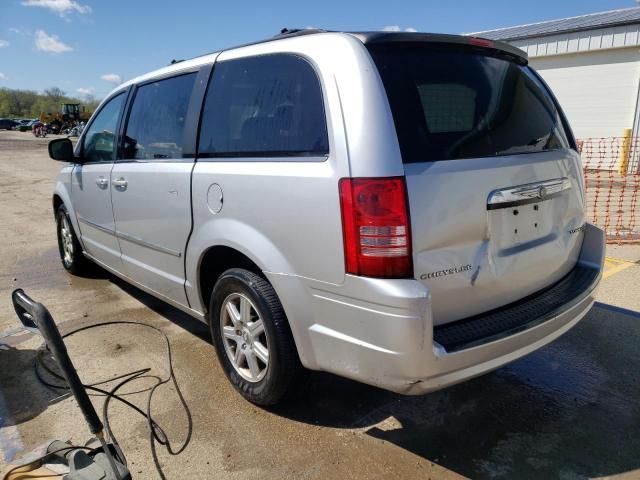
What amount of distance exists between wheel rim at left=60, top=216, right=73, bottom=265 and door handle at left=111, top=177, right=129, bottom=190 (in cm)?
167

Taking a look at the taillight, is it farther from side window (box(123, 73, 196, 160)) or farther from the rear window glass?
side window (box(123, 73, 196, 160))

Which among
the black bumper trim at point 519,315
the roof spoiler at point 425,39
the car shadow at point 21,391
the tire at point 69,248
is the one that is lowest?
the car shadow at point 21,391

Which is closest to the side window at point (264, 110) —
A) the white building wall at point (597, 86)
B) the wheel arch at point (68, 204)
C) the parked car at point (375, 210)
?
the parked car at point (375, 210)

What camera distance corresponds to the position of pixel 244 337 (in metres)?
2.89

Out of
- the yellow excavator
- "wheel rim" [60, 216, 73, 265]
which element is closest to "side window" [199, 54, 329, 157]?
"wheel rim" [60, 216, 73, 265]

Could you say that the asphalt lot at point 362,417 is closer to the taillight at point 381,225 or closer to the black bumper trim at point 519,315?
the black bumper trim at point 519,315

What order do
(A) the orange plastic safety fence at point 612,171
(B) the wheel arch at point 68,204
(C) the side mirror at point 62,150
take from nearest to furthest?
(C) the side mirror at point 62,150 → (B) the wheel arch at point 68,204 → (A) the orange plastic safety fence at point 612,171

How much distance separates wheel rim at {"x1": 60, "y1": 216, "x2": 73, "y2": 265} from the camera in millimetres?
5335

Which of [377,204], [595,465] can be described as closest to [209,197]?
[377,204]

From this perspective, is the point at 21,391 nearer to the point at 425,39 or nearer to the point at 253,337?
the point at 253,337

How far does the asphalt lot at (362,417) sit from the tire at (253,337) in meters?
0.16

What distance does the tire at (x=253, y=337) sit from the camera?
2580 mm

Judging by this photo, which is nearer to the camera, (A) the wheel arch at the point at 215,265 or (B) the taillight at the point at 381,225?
(B) the taillight at the point at 381,225

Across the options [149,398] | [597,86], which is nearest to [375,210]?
[149,398]
